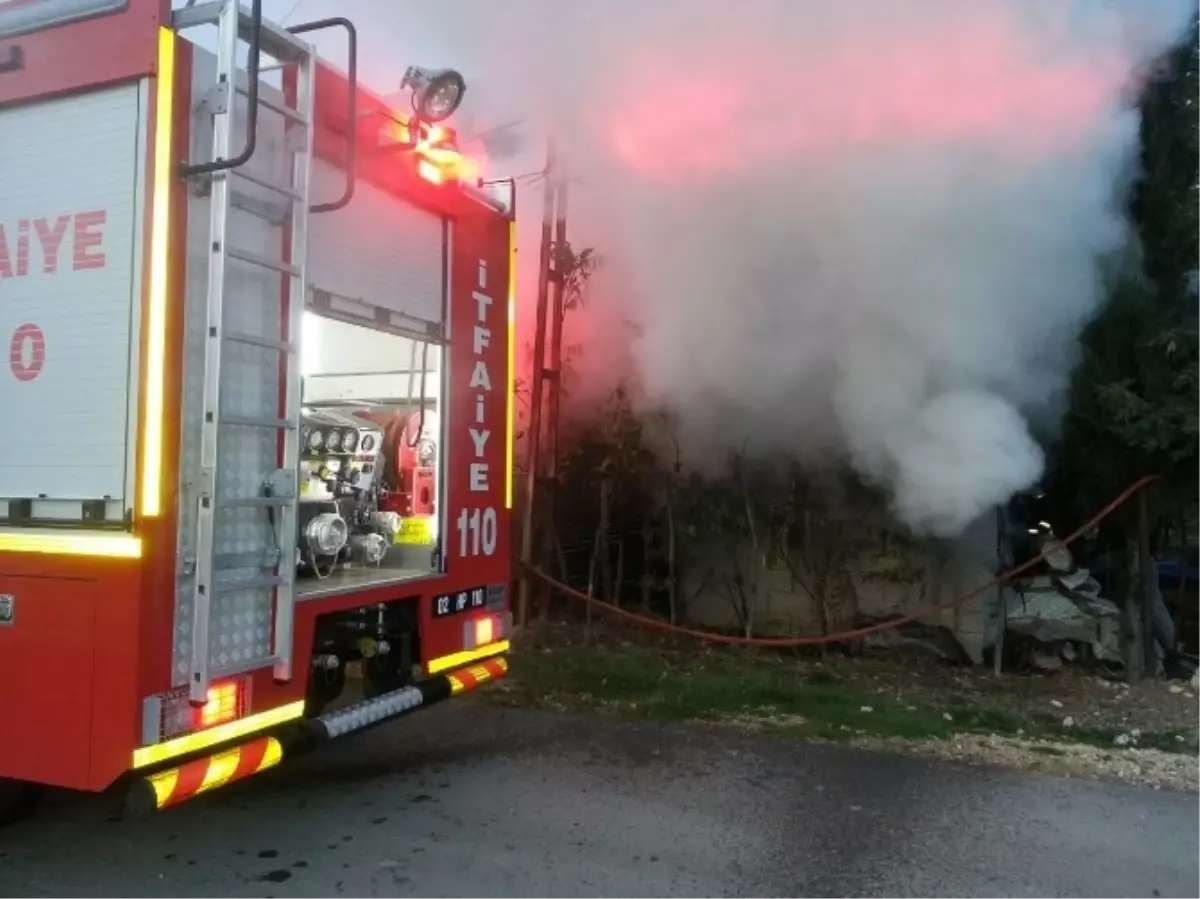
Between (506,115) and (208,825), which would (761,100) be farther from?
(208,825)

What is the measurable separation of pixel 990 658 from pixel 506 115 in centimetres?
482

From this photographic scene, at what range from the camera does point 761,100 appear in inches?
240

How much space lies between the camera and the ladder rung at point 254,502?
136 inches

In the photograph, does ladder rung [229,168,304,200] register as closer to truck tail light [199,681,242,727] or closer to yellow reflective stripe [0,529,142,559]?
yellow reflective stripe [0,529,142,559]

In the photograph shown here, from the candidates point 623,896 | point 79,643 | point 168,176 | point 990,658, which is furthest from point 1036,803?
point 168,176

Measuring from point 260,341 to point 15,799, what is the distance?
6.64ft

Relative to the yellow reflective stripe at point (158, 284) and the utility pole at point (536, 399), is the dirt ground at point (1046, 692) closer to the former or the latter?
the utility pole at point (536, 399)

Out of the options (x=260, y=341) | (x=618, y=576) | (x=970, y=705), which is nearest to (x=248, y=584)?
(x=260, y=341)

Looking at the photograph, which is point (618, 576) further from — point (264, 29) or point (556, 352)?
point (264, 29)

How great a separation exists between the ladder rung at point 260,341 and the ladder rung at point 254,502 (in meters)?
0.52

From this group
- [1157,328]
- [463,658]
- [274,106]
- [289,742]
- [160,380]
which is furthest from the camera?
[1157,328]

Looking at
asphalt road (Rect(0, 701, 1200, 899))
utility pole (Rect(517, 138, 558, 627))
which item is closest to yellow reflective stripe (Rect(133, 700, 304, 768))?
asphalt road (Rect(0, 701, 1200, 899))

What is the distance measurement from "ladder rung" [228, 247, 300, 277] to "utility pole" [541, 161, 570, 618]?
12.6ft

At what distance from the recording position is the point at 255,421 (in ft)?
11.8
